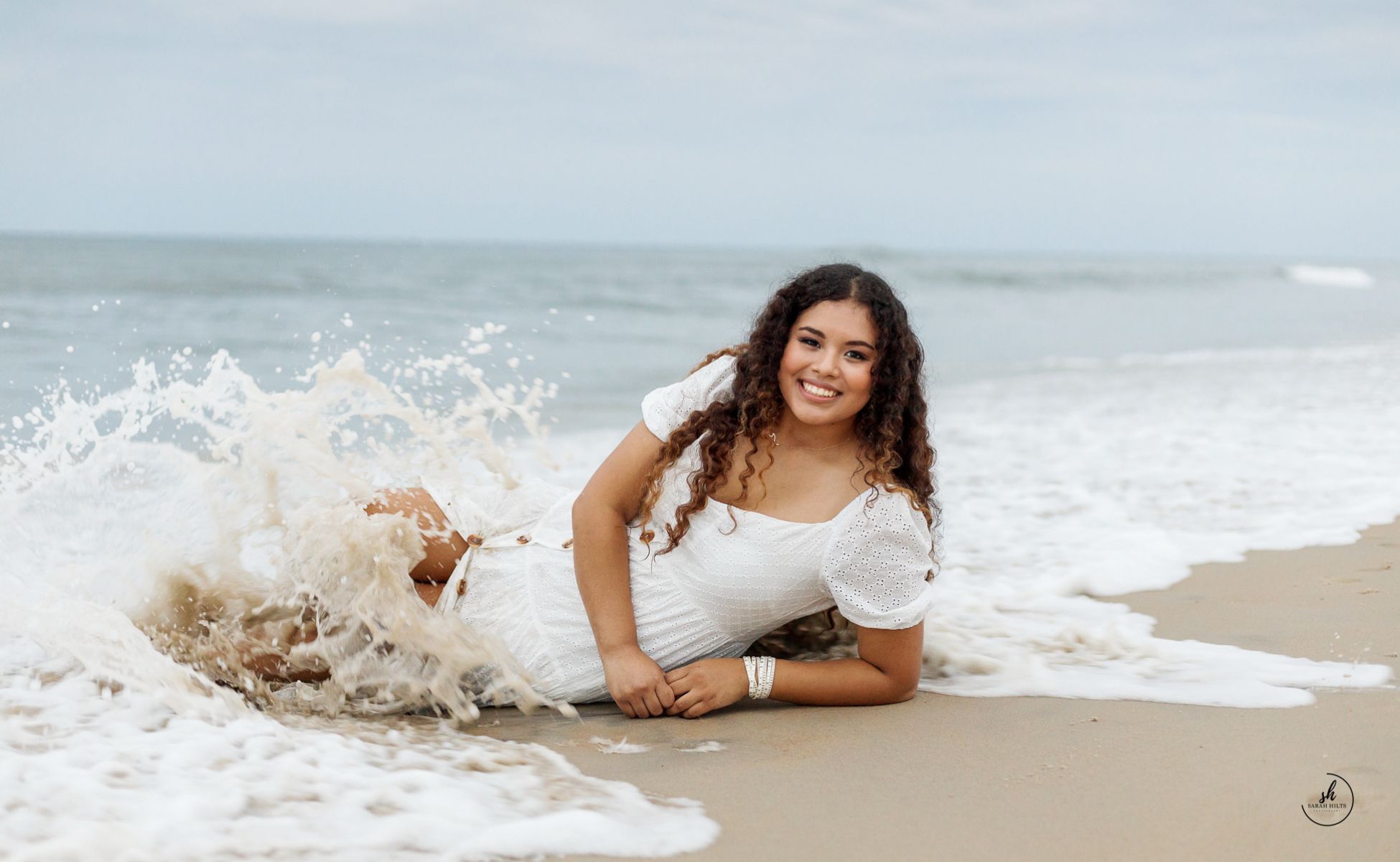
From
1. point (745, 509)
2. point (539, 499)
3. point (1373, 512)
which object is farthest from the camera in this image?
point (1373, 512)

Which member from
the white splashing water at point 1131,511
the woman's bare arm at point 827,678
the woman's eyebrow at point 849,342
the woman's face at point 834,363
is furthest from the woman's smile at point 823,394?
the white splashing water at point 1131,511

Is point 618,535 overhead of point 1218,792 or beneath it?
overhead

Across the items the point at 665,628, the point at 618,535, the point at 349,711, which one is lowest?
the point at 349,711

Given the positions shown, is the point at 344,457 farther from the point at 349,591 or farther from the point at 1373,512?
the point at 1373,512

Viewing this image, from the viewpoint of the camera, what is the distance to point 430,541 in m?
3.51

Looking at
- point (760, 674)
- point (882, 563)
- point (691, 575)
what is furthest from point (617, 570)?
point (882, 563)

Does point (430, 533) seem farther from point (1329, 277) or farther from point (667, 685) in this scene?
point (1329, 277)

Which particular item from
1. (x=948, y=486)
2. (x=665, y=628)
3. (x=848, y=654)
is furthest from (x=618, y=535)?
(x=948, y=486)

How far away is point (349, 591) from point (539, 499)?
69cm

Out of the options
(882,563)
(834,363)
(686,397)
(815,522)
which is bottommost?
(882,563)

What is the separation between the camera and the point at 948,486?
23.1 ft

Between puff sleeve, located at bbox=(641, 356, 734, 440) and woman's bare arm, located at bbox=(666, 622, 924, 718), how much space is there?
72cm

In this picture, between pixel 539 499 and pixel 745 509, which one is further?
pixel 539 499

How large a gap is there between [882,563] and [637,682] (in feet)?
2.60
